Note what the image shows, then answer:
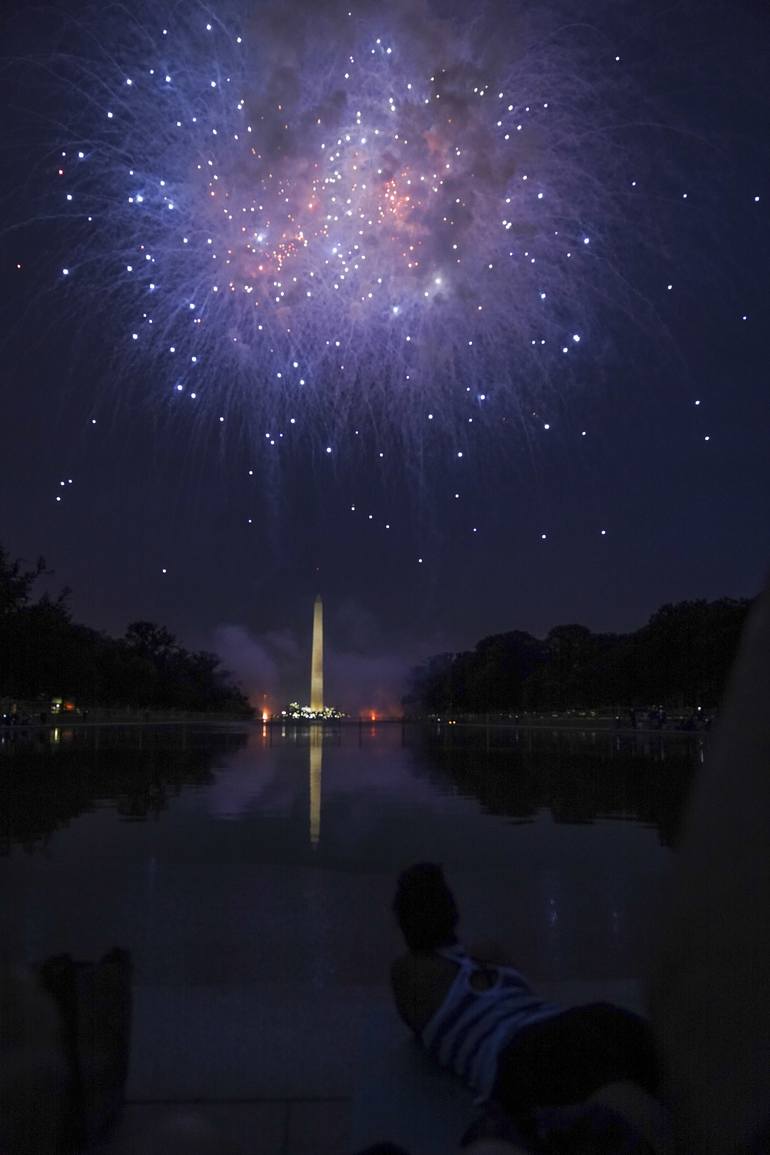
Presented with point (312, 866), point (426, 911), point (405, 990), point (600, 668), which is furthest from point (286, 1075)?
point (600, 668)

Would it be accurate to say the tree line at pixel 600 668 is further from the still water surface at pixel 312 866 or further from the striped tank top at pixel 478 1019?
the striped tank top at pixel 478 1019

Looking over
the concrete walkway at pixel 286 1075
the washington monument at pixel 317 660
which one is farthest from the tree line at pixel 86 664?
the concrete walkway at pixel 286 1075

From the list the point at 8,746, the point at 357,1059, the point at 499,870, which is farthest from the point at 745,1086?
the point at 8,746

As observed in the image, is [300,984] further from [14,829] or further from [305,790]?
[305,790]

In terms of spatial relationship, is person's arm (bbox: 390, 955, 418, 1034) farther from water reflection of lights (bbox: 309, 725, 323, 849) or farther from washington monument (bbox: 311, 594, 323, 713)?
washington monument (bbox: 311, 594, 323, 713)

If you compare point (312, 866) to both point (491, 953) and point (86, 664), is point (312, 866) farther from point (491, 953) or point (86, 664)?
point (86, 664)

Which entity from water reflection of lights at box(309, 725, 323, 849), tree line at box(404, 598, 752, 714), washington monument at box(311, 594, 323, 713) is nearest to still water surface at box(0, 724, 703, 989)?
water reflection of lights at box(309, 725, 323, 849)
